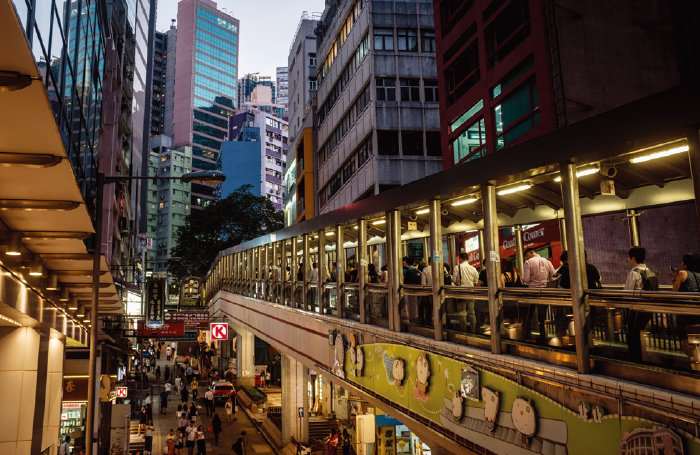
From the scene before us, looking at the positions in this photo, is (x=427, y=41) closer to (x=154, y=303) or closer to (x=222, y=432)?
(x=154, y=303)

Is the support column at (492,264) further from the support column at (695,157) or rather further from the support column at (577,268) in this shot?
the support column at (695,157)

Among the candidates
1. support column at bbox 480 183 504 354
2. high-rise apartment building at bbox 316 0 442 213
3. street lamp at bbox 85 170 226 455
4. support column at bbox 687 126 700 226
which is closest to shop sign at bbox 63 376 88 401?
street lamp at bbox 85 170 226 455

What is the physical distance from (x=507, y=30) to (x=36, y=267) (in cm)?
1784

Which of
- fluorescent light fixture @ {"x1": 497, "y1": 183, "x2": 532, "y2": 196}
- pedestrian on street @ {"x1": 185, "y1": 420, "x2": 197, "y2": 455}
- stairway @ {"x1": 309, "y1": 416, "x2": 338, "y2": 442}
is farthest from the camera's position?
stairway @ {"x1": 309, "y1": 416, "x2": 338, "y2": 442}

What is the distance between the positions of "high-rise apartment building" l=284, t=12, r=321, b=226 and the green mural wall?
3383cm

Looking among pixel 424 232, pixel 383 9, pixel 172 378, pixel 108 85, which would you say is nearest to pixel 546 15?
pixel 424 232

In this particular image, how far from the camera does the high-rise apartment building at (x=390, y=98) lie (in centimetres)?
2989

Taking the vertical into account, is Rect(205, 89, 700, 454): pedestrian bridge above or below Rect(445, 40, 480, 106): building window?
below

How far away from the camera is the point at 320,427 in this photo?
22922mm

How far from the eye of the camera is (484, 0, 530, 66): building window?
19266 millimetres

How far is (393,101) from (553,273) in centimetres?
2345

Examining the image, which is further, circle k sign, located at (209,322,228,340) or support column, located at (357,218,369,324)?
circle k sign, located at (209,322,228,340)

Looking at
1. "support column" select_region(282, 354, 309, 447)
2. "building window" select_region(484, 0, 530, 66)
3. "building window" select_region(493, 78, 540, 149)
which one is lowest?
"support column" select_region(282, 354, 309, 447)

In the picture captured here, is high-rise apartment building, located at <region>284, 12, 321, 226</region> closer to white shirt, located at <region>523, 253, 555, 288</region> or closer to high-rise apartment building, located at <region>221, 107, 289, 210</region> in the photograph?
white shirt, located at <region>523, 253, 555, 288</region>
